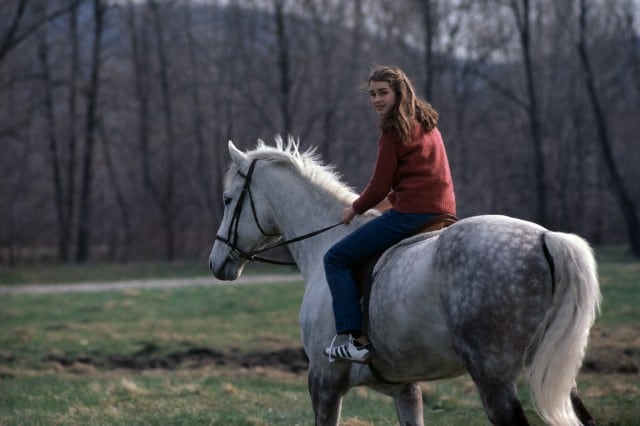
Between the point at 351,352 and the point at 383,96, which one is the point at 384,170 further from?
the point at 351,352

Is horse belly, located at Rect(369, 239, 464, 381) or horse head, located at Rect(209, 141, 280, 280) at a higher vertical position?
horse head, located at Rect(209, 141, 280, 280)

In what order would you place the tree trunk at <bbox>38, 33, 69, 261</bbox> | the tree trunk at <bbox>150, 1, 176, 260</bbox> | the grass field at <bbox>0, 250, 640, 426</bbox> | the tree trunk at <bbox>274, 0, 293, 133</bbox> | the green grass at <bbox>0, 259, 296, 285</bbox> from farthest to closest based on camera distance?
1. the tree trunk at <bbox>150, 1, 176, 260</bbox>
2. the tree trunk at <bbox>38, 33, 69, 261</bbox>
3. the tree trunk at <bbox>274, 0, 293, 133</bbox>
4. the green grass at <bbox>0, 259, 296, 285</bbox>
5. the grass field at <bbox>0, 250, 640, 426</bbox>

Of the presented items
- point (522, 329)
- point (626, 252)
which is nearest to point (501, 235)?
point (522, 329)

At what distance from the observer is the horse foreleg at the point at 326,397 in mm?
6141

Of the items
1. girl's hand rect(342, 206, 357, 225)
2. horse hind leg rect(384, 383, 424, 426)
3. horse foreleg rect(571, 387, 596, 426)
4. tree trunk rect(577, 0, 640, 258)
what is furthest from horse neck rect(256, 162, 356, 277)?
tree trunk rect(577, 0, 640, 258)

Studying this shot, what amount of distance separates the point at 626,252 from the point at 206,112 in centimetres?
2087

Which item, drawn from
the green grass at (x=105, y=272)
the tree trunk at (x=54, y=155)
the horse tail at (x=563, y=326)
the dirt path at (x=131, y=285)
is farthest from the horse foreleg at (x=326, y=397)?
the tree trunk at (x=54, y=155)

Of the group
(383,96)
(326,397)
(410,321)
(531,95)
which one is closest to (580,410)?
(410,321)

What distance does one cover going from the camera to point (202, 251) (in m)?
38.5

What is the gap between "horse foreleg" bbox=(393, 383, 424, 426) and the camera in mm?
6395

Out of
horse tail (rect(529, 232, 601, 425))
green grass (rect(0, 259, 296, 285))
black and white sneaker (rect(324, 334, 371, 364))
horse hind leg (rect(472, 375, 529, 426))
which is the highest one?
horse tail (rect(529, 232, 601, 425))

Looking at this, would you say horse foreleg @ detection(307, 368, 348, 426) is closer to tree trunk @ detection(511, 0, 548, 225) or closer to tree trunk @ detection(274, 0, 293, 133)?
tree trunk @ detection(511, 0, 548, 225)

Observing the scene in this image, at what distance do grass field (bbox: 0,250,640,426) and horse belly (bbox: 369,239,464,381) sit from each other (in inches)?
99.7

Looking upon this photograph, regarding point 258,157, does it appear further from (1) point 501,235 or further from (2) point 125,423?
(2) point 125,423
